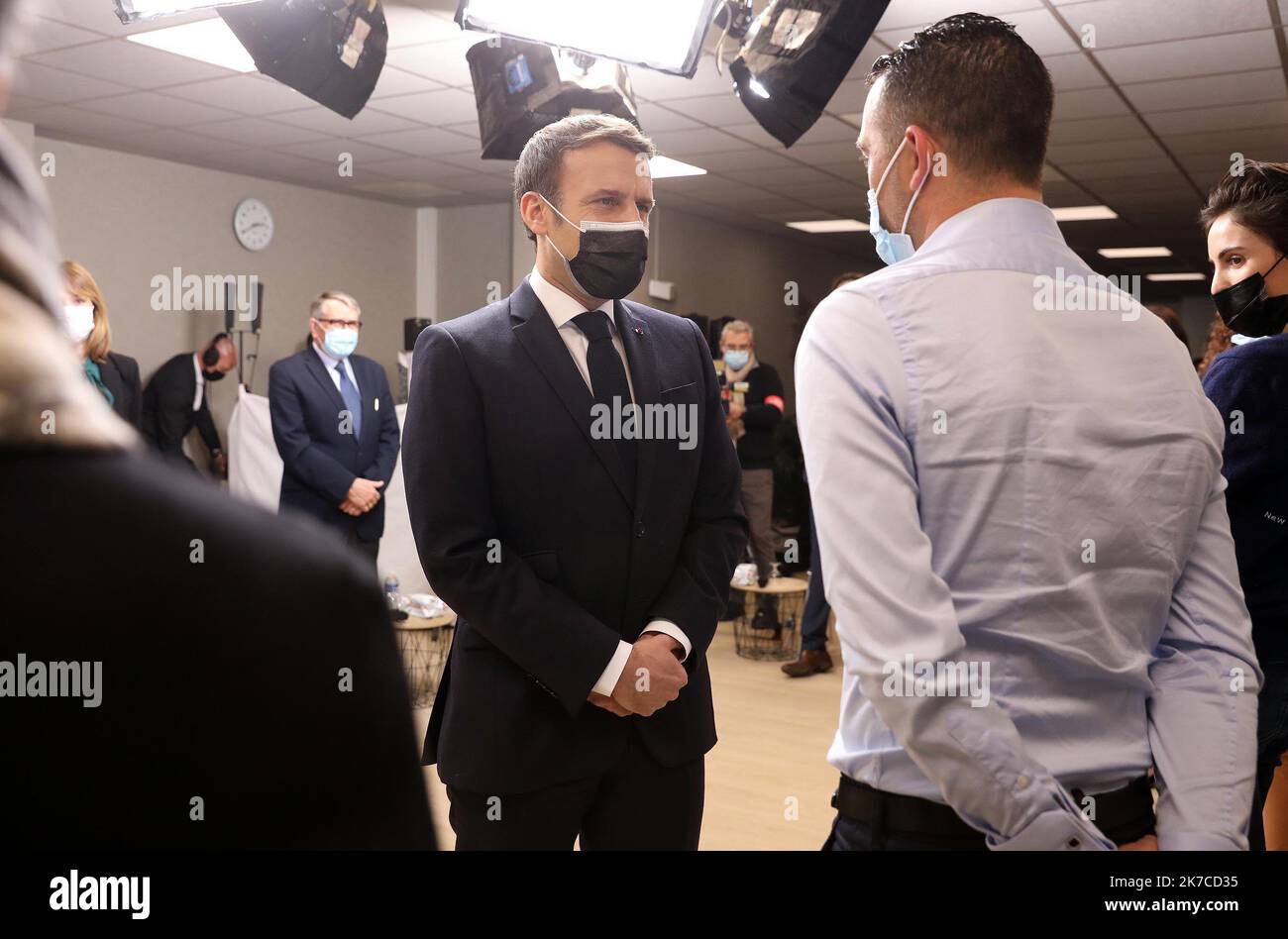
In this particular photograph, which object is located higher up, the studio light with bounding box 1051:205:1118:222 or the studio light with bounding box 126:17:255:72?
the studio light with bounding box 1051:205:1118:222

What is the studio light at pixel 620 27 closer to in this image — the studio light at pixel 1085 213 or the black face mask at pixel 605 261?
the black face mask at pixel 605 261

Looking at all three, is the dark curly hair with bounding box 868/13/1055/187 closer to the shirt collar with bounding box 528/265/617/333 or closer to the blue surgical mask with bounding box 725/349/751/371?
the shirt collar with bounding box 528/265/617/333

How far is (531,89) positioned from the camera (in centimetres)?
327

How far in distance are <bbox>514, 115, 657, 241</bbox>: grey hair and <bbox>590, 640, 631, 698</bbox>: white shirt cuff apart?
2.31ft

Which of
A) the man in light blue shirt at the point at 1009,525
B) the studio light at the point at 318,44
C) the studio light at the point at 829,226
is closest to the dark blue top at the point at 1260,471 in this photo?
the man in light blue shirt at the point at 1009,525

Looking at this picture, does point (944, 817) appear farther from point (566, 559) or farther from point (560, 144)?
point (560, 144)

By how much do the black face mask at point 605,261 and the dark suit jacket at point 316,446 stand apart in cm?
264

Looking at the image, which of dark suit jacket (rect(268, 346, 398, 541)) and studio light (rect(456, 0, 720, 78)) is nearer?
studio light (rect(456, 0, 720, 78))

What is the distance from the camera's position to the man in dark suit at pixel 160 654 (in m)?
0.29

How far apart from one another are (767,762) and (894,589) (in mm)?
2981


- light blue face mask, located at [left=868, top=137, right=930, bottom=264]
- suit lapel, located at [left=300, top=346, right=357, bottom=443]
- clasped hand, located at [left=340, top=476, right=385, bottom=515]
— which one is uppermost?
light blue face mask, located at [left=868, top=137, right=930, bottom=264]

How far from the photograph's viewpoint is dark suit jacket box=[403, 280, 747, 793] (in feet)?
4.94

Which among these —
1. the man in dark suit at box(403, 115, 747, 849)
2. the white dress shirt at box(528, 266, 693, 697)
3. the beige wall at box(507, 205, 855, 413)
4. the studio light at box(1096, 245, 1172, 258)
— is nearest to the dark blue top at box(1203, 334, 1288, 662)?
the man in dark suit at box(403, 115, 747, 849)

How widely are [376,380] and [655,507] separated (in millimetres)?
3147
